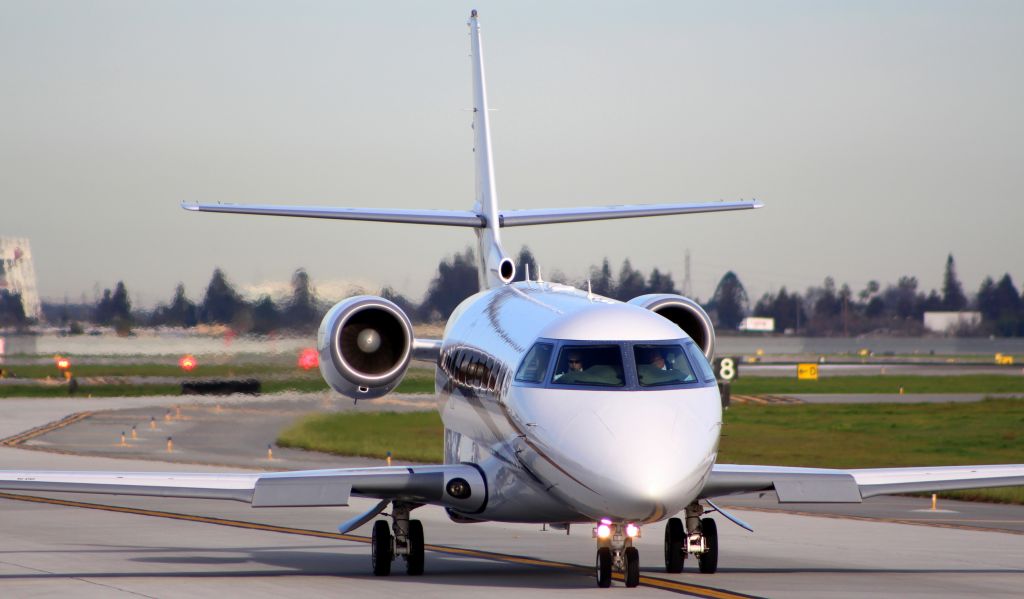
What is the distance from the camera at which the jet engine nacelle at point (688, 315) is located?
67.3 feet

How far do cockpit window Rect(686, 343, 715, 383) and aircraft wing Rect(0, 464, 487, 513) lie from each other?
10.1ft

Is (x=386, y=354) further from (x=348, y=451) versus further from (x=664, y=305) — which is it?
(x=348, y=451)

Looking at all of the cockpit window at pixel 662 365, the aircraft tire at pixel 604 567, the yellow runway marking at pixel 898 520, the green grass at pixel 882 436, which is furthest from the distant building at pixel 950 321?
the aircraft tire at pixel 604 567

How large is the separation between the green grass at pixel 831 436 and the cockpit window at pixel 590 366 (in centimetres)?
1950

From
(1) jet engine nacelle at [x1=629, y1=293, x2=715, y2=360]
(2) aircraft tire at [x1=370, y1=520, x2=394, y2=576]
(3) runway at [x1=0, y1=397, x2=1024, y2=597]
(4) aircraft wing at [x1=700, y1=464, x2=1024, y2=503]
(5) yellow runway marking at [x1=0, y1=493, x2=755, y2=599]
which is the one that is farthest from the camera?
(1) jet engine nacelle at [x1=629, y1=293, x2=715, y2=360]

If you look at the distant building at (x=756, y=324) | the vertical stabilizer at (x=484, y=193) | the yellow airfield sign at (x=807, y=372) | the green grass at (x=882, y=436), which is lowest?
the distant building at (x=756, y=324)

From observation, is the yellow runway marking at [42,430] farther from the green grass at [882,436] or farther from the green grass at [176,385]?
the green grass at [882,436]

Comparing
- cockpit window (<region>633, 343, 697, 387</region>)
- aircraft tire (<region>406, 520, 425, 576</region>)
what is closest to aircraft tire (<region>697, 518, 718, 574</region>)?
cockpit window (<region>633, 343, 697, 387</region>)

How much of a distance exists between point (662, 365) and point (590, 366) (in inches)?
30.0

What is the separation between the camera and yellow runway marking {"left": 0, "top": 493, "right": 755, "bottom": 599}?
1656 centimetres

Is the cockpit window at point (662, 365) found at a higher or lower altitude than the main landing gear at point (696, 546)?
higher

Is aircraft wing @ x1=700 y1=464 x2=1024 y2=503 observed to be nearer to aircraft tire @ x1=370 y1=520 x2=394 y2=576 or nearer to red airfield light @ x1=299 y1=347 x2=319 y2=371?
aircraft tire @ x1=370 y1=520 x2=394 y2=576

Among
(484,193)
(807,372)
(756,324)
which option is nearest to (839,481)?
(484,193)

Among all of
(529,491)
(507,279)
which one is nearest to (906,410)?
(507,279)
